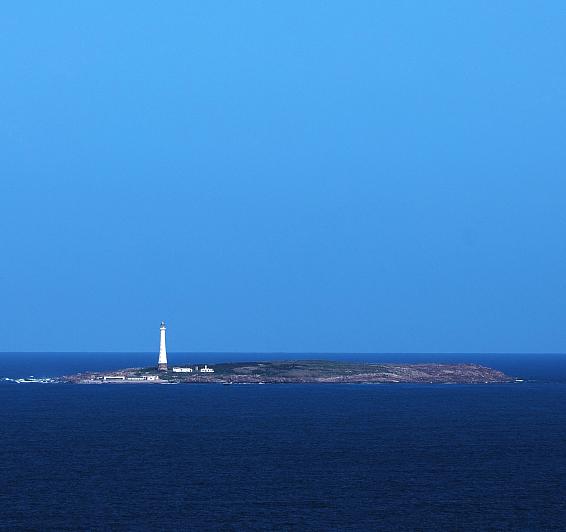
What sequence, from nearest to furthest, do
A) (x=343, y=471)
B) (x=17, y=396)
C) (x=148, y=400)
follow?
(x=343, y=471), (x=148, y=400), (x=17, y=396)

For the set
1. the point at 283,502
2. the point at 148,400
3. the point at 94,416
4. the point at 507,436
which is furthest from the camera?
the point at 148,400

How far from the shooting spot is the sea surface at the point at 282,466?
197 feet

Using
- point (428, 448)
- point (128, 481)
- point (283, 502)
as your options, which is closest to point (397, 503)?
point (283, 502)

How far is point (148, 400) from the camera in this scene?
145375mm

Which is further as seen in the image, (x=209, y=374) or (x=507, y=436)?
(x=209, y=374)

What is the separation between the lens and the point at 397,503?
63.9 metres

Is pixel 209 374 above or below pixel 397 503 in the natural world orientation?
above

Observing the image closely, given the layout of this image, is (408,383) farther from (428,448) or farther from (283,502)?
(283,502)

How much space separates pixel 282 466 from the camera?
7769 centimetres

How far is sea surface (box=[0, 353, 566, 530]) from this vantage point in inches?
2360

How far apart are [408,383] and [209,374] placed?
36398mm

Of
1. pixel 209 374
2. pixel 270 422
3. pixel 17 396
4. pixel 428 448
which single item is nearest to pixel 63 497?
pixel 428 448

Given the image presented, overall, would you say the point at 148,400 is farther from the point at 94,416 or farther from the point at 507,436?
the point at 507,436

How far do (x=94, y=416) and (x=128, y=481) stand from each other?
4879 centimetres
